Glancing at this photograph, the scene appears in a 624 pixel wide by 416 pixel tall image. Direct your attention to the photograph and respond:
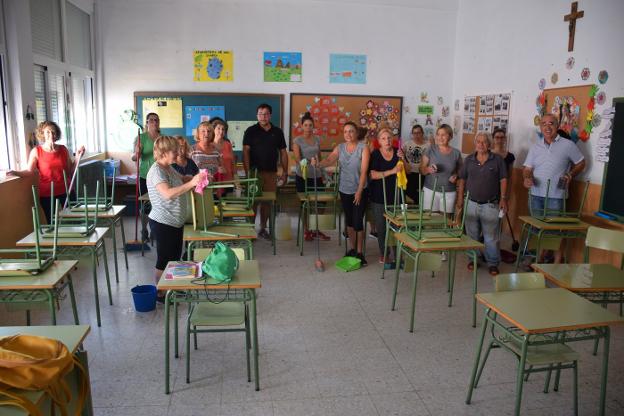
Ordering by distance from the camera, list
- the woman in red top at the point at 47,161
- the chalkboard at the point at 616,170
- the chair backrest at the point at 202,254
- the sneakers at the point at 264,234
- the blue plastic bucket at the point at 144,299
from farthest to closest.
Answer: the sneakers at the point at 264,234
the woman in red top at the point at 47,161
the chalkboard at the point at 616,170
the blue plastic bucket at the point at 144,299
the chair backrest at the point at 202,254

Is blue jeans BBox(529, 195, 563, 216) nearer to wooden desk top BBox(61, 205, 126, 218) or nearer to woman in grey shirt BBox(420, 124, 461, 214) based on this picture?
woman in grey shirt BBox(420, 124, 461, 214)

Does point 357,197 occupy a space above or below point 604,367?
above

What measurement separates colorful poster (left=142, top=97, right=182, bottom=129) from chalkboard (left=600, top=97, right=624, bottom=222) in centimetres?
586

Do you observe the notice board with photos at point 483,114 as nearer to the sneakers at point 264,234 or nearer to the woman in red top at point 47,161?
the sneakers at point 264,234

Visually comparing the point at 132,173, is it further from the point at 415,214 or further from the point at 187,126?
the point at 415,214

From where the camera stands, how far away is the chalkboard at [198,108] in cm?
757

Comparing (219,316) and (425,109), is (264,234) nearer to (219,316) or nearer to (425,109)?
(219,316)

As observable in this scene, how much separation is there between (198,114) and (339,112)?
2.29 m

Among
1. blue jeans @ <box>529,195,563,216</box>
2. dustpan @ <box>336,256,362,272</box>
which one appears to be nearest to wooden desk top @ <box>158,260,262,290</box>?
dustpan @ <box>336,256,362,272</box>

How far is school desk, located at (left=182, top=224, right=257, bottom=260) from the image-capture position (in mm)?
3574

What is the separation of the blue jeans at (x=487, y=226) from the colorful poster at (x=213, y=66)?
4497 mm

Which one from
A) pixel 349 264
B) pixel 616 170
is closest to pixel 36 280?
pixel 349 264

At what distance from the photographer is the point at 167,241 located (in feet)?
12.5

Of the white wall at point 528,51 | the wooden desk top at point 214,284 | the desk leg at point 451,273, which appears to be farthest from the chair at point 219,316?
the white wall at point 528,51
